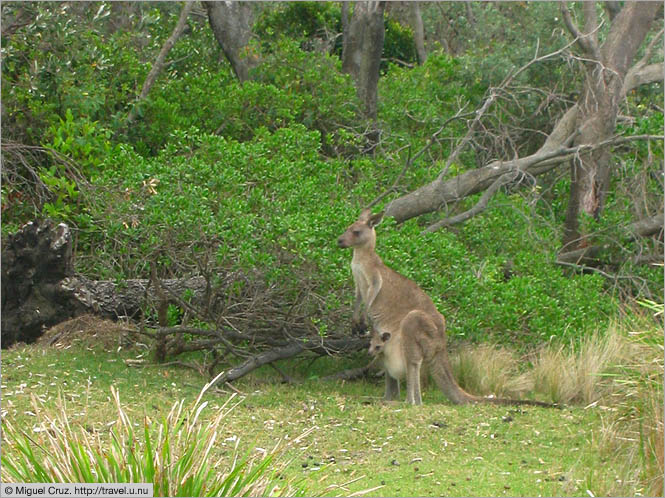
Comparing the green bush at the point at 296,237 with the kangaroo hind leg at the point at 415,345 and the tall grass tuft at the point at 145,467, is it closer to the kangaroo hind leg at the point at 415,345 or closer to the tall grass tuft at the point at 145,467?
the kangaroo hind leg at the point at 415,345

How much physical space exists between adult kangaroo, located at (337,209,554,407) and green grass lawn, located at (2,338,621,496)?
9.6 inches

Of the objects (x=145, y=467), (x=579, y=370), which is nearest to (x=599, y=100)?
(x=579, y=370)

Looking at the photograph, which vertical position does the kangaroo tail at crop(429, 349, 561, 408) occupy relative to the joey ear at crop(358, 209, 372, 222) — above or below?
below

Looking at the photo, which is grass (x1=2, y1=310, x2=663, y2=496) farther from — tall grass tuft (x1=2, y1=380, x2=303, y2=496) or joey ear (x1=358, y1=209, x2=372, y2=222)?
joey ear (x1=358, y1=209, x2=372, y2=222)

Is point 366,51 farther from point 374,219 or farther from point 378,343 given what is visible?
point 378,343

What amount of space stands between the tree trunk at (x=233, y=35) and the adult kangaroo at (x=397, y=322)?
620cm

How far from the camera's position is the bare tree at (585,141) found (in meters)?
12.3

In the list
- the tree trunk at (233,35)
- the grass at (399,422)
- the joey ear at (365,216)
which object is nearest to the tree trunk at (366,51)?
the tree trunk at (233,35)

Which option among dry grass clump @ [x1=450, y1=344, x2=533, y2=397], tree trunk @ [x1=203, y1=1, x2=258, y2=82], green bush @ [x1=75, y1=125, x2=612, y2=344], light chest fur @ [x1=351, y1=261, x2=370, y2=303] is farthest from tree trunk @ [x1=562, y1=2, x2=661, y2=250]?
tree trunk @ [x1=203, y1=1, x2=258, y2=82]

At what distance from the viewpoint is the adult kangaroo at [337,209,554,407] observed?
933 cm

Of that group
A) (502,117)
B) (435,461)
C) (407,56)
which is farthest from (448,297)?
(407,56)

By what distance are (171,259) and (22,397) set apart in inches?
86.6

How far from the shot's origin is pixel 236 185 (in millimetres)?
10234

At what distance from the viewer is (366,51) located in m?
15.0
